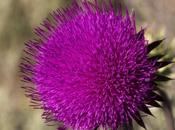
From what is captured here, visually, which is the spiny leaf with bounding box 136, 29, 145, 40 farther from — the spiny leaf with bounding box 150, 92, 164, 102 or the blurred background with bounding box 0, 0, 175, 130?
the blurred background with bounding box 0, 0, 175, 130

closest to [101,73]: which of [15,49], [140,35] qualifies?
[140,35]

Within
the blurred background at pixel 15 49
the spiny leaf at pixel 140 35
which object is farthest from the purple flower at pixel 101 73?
the blurred background at pixel 15 49

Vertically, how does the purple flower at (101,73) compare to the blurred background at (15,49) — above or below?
below

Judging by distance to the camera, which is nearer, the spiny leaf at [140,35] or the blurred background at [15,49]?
the spiny leaf at [140,35]

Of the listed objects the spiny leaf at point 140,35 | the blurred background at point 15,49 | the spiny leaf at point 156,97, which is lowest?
the spiny leaf at point 156,97

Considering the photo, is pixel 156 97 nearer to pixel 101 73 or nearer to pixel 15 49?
pixel 101 73

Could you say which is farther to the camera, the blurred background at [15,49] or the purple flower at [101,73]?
the blurred background at [15,49]

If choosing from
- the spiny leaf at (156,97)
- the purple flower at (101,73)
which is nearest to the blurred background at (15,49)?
the purple flower at (101,73)

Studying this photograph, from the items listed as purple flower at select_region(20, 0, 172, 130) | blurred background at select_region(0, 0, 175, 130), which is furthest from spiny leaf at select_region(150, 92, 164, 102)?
blurred background at select_region(0, 0, 175, 130)

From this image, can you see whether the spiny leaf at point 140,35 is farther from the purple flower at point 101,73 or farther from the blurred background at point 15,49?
the blurred background at point 15,49
